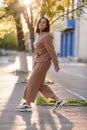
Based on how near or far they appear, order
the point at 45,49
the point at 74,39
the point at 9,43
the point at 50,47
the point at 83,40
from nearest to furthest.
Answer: the point at 50,47, the point at 45,49, the point at 83,40, the point at 74,39, the point at 9,43

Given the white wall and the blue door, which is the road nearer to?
the white wall

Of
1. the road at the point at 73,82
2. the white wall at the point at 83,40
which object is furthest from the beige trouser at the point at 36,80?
the white wall at the point at 83,40

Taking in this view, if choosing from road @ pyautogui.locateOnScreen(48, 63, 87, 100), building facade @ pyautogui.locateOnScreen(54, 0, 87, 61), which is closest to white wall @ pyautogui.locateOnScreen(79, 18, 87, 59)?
building facade @ pyautogui.locateOnScreen(54, 0, 87, 61)

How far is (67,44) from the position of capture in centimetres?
6194

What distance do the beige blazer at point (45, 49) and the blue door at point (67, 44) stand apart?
48.4m

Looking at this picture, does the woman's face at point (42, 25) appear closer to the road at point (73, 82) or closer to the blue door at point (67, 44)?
the road at point (73, 82)

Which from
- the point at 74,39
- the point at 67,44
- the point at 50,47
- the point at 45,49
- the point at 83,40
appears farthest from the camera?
the point at 67,44

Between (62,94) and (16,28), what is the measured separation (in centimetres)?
1083

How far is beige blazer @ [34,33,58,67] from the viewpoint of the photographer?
9.43m

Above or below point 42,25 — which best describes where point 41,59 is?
below

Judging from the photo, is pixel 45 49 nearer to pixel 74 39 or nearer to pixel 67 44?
pixel 74 39

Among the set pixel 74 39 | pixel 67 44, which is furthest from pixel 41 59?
pixel 67 44

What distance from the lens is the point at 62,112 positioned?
961 cm

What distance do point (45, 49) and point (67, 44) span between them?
52.5 m
